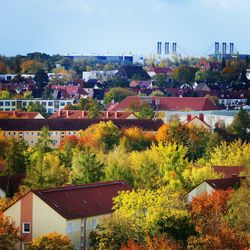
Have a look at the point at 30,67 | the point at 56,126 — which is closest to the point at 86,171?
the point at 56,126

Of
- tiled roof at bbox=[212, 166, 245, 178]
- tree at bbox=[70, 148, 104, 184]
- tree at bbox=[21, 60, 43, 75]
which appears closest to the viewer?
tree at bbox=[70, 148, 104, 184]

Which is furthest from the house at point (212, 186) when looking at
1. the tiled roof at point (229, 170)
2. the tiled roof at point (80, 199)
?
the tiled roof at point (229, 170)

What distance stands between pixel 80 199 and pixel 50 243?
3.85 m

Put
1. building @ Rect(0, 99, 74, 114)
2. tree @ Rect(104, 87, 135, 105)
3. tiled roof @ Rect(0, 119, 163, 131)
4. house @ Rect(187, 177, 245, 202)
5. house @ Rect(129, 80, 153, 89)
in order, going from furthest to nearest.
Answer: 1. house @ Rect(129, 80, 153, 89)
2. tree @ Rect(104, 87, 135, 105)
3. building @ Rect(0, 99, 74, 114)
4. tiled roof @ Rect(0, 119, 163, 131)
5. house @ Rect(187, 177, 245, 202)

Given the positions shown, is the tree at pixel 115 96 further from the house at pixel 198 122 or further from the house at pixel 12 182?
the house at pixel 12 182

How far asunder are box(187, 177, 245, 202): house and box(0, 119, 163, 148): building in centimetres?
2704

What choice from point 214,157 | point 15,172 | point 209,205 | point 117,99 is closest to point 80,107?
point 117,99

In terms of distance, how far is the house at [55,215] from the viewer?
98.4 feet

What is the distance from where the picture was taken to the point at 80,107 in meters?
81.5

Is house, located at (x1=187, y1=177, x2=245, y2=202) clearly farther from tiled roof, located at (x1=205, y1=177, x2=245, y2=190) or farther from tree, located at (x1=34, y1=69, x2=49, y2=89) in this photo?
tree, located at (x1=34, y1=69, x2=49, y2=89)

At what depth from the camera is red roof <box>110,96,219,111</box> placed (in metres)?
81.4

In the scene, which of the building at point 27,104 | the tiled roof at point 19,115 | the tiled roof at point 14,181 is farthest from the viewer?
the building at point 27,104

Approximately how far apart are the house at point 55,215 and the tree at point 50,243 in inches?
55.9

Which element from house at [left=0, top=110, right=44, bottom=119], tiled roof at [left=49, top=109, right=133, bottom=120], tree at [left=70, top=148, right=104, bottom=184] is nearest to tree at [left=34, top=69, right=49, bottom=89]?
tiled roof at [left=49, top=109, right=133, bottom=120]
